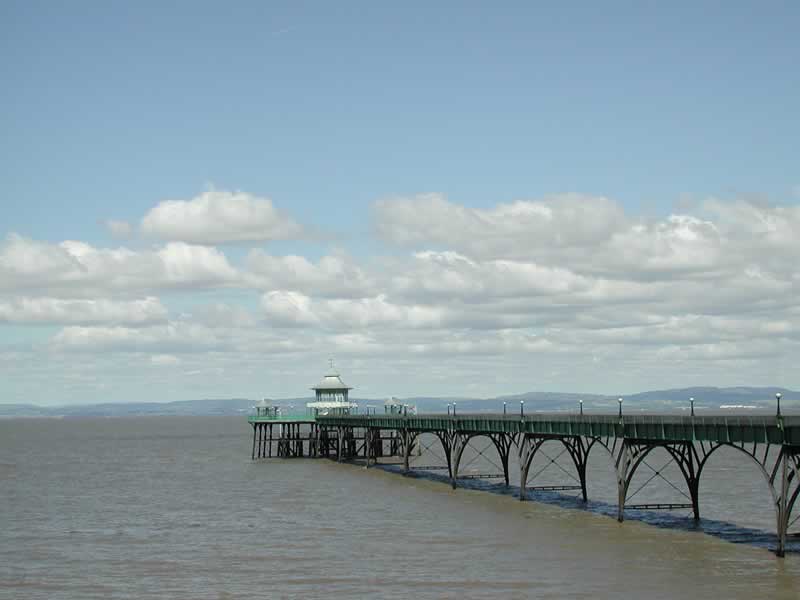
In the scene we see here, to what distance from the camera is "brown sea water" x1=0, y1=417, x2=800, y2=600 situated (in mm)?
37750

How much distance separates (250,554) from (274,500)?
21757 mm

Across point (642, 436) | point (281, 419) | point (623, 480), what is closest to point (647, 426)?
point (642, 436)

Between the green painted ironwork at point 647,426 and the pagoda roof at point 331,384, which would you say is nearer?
the green painted ironwork at point 647,426

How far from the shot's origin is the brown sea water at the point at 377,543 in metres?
37.8

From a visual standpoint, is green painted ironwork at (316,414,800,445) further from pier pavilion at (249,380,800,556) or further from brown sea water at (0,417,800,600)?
brown sea water at (0,417,800,600)

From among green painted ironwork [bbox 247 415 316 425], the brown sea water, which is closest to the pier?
the brown sea water

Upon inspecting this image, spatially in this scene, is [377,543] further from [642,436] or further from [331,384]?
[331,384]

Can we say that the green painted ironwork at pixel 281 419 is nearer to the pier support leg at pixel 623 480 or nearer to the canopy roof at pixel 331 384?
the canopy roof at pixel 331 384

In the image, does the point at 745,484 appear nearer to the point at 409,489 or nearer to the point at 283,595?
the point at 409,489

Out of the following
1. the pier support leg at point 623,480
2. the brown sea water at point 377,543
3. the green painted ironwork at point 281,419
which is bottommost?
the brown sea water at point 377,543

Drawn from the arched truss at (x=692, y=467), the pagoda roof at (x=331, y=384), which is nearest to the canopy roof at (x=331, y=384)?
the pagoda roof at (x=331, y=384)

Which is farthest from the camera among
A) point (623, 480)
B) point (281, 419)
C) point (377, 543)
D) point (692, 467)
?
point (281, 419)

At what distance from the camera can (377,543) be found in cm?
4781


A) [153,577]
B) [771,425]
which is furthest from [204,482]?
[771,425]
